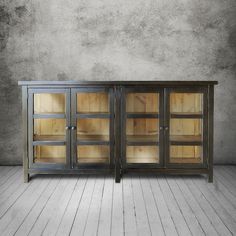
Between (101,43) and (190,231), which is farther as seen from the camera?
(101,43)

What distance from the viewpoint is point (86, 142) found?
164 inches

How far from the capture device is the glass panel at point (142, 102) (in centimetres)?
419

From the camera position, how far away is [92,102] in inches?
168

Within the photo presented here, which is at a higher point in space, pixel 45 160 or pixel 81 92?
pixel 81 92

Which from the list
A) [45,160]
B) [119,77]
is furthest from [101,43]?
[45,160]

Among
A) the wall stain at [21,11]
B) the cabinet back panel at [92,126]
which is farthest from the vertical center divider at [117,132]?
the wall stain at [21,11]

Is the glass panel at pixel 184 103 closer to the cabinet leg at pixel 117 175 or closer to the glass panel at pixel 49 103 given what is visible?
the cabinet leg at pixel 117 175

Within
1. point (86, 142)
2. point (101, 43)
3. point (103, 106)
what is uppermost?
point (101, 43)

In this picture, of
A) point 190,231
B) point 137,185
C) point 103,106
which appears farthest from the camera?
point 103,106

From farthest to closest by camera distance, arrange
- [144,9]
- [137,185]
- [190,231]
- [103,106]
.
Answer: [144,9] → [103,106] → [137,185] → [190,231]

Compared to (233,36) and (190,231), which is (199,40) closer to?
(233,36)

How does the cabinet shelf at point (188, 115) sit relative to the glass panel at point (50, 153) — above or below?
above

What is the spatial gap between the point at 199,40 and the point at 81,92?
7.30 ft

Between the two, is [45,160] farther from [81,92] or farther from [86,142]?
[81,92]
